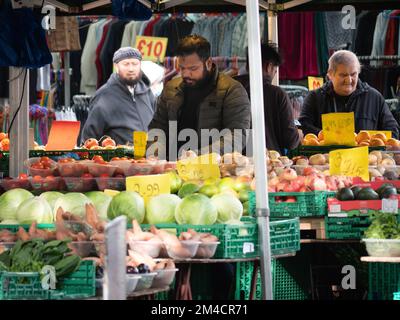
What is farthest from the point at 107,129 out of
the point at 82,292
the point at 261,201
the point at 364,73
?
the point at 82,292

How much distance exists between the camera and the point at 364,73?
495 inches

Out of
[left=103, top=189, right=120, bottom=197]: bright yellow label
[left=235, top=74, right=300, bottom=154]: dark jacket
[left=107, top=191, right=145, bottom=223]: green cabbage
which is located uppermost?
[left=235, top=74, right=300, bottom=154]: dark jacket

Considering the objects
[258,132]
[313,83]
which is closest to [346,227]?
[258,132]

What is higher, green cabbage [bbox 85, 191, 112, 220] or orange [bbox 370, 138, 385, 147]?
orange [bbox 370, 138, 385, 147]

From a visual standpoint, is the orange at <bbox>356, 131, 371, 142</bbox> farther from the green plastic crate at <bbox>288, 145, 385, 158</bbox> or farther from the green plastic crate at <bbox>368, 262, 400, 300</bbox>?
the green plastic crate at <bbox>368, 262, 400, 300</bbox>

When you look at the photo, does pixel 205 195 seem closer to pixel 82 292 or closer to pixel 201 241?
pixel 201 241

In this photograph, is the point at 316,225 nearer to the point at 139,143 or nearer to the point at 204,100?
the point at 204,100

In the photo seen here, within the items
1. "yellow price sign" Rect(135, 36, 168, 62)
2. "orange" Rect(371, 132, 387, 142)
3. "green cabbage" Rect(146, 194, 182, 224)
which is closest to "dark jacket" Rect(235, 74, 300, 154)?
"orange" Rect(371, 132, 387, 142)

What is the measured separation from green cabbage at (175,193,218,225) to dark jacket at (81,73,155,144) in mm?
5028

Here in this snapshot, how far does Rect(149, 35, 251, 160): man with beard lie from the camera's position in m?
7.38

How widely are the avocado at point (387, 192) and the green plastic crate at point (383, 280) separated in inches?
16.4

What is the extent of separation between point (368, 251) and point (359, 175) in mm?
850

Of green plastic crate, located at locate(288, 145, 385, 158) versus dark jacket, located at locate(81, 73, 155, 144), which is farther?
dark jacket, located at locate(81, 73, 155, 144)
